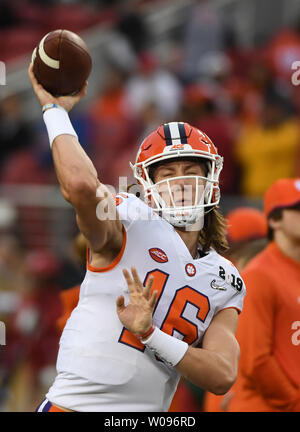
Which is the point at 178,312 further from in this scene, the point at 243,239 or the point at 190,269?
the point at 243,239

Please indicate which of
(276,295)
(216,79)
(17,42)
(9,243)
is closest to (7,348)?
(9,243)

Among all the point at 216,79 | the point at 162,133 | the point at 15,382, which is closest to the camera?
the point at 162,133

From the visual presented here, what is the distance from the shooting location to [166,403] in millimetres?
2658

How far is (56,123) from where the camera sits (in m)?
2.45

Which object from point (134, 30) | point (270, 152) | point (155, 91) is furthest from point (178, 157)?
point (134, 30)

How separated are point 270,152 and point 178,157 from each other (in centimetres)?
435

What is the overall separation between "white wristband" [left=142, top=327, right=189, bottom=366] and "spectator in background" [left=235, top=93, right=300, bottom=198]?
4576mm

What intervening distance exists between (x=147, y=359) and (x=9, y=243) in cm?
518

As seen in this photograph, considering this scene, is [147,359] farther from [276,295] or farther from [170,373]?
[276,295]

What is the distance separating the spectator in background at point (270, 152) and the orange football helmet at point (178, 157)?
4167mm

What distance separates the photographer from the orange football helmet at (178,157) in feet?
8.66

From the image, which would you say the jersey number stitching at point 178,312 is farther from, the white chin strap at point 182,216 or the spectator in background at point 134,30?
the spectator in background at point 134,30

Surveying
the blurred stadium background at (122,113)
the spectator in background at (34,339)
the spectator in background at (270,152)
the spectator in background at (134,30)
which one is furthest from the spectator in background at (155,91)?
the spectator in background at (34,339)

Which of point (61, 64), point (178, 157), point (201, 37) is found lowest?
point (178, 157)
